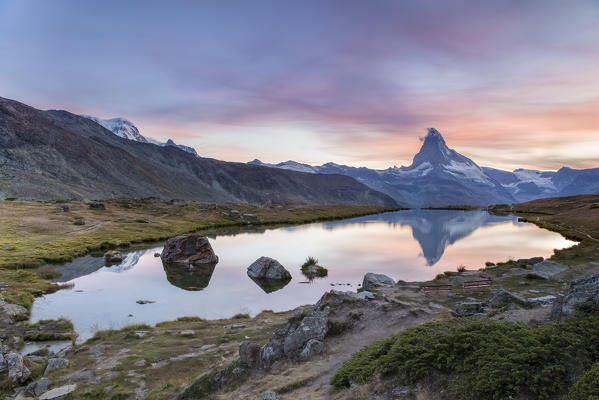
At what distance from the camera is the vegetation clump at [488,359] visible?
9.68m

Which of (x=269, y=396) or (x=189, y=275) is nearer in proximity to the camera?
(x=269, y=396)

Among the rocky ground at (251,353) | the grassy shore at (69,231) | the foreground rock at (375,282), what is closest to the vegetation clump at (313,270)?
the foreground rock at (375,282)

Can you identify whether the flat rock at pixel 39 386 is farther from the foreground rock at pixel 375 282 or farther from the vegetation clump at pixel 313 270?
the vegetation clump at pixel 313 270

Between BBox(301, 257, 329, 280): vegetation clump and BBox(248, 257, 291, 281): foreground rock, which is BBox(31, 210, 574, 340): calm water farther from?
BBox(248, 257, 291, 281): foreground rock

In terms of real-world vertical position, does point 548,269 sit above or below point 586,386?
below

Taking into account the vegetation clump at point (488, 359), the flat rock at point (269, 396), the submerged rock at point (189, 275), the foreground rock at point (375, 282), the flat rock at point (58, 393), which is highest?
the vegetation clump at point (488, 359)

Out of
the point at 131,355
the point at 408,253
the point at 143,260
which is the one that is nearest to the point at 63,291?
the point at 143,260

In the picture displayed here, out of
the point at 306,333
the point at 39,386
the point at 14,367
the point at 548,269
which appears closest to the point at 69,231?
the point at 14,367

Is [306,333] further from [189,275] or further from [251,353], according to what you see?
[189,275]

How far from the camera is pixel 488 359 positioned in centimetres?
1096

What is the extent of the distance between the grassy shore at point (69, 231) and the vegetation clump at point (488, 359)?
3549cm

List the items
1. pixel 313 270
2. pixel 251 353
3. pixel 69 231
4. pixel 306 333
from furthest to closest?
1. pixel 69 231
2. pixel 313 270
3. pixel 306 333
4. pixel 251 353

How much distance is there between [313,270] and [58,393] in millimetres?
34933

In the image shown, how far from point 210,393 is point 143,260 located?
47.6 metres
